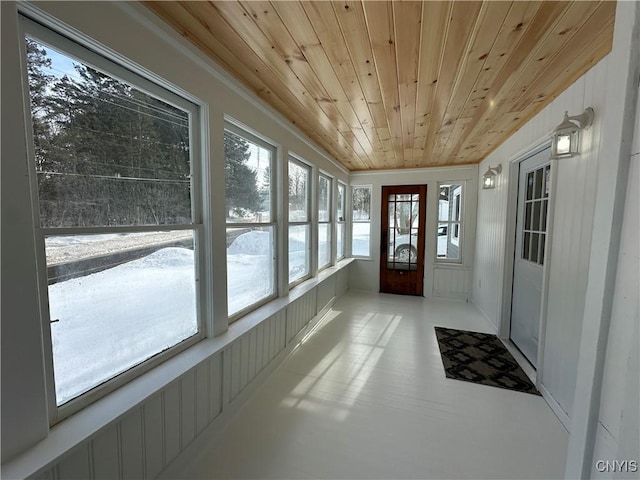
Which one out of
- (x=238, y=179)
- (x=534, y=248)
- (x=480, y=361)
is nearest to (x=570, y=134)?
(x=534, y=248)

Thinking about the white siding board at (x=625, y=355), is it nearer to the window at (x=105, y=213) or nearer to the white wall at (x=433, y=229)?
the window at (x=105, y=213)

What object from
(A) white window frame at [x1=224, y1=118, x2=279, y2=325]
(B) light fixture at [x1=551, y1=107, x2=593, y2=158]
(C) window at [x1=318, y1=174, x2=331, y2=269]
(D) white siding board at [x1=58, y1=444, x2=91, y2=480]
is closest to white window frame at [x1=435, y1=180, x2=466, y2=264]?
(C) window at [x1=318, y1=174, x2=331, y2=269]

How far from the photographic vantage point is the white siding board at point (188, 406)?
1477 mm

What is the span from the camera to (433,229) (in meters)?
4.81

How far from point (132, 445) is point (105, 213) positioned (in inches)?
42.5

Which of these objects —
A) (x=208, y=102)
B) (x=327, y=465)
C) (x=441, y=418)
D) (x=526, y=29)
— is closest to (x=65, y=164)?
(x=208, y=102)

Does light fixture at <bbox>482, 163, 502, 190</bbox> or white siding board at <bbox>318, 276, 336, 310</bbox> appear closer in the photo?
light fixture at <bbox>482, 163, 502, 190</bbox>

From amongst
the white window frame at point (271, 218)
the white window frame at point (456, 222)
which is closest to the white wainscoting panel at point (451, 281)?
the white window frame at point (456, 222)

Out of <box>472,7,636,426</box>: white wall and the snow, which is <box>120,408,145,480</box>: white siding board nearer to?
the snow

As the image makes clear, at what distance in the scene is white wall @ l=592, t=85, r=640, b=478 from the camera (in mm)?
767

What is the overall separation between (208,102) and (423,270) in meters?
4.47

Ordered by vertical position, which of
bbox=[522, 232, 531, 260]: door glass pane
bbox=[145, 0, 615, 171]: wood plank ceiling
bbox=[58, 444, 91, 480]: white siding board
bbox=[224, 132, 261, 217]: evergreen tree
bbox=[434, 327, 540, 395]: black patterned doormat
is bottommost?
bbox=[434, 327, 540, 395]: black patterned doormat

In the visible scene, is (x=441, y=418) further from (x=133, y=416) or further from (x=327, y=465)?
(x=133, y=416)

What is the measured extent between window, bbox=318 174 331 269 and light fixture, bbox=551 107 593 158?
2.78 m
